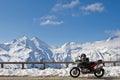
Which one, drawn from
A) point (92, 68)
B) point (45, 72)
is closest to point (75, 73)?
point (92, 68)

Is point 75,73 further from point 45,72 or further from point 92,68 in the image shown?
point 45,72

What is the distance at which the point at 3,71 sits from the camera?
Answer: 30.3 metres

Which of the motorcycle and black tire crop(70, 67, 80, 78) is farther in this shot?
black tire crop(70, 67, 80, 78)

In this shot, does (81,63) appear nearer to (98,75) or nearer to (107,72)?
(98,75)

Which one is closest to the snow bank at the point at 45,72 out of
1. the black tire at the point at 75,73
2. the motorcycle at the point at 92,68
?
the motorcycle at the point at 92,68

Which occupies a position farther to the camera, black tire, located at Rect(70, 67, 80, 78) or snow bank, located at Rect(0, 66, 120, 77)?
snow bank, located at Rect(0, 66, 120, 77)

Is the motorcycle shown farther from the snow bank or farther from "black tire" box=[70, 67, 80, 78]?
the snow bank

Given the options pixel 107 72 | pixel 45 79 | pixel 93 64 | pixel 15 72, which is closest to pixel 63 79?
pixel 45 79

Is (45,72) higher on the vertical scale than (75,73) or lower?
higher

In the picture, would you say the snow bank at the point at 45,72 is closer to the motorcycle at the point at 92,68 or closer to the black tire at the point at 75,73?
the motorcycle at the point at 92,68

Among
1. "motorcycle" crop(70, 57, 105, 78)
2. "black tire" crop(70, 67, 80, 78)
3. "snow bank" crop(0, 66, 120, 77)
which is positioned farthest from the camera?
"snow bank" crop(0, 66, 120, 77)

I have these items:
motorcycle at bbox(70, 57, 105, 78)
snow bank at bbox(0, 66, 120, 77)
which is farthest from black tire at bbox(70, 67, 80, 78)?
snow bank at bbox(0, 66, 120, 77)

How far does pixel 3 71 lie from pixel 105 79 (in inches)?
399

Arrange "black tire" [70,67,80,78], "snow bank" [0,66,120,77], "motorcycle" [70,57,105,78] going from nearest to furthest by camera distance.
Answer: "motorcycle" [70,57,105,78]
"black tire" [70,67,80,78]
"snow bank" [0,66,120,77]
